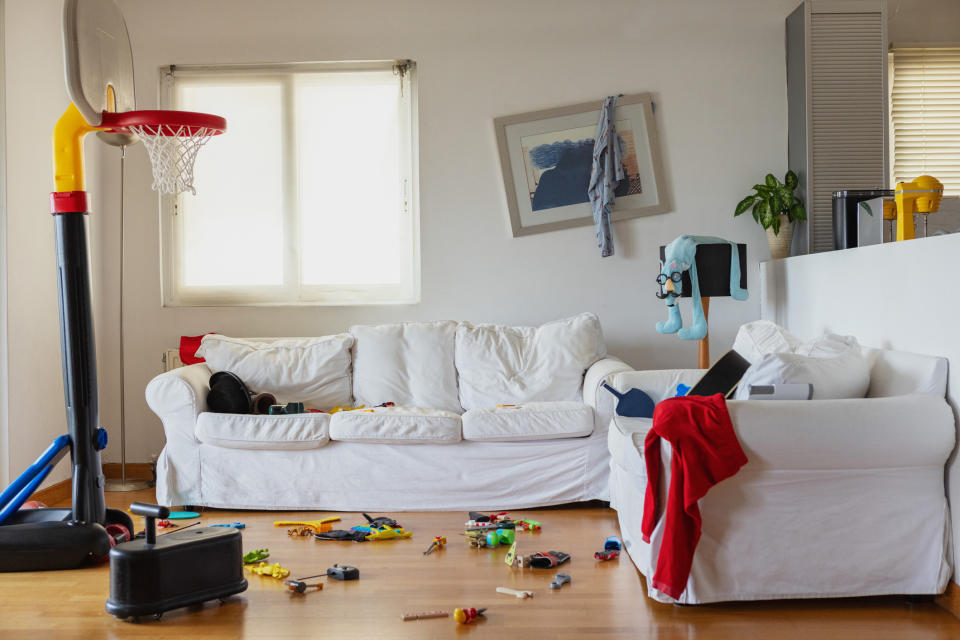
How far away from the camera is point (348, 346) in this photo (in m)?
4.87

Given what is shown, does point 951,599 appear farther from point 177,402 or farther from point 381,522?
point 177,402

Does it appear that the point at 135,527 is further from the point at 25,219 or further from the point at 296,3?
the point at 296,3

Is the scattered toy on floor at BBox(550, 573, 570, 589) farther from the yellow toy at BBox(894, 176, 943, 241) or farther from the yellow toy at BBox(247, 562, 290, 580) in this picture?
the yellow toy at BBox(894, 176, 943, 241)

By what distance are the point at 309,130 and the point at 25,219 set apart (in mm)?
1647

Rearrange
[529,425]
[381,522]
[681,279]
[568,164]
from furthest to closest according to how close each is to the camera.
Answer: [568,164], [681,279], [529,425], [381,522]

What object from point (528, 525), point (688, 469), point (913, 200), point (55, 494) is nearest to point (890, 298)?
point (913, 200)

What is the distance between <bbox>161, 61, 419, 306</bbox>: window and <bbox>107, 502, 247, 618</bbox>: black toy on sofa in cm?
252

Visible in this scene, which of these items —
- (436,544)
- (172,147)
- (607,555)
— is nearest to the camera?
(607,555)

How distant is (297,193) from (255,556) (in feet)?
8.23

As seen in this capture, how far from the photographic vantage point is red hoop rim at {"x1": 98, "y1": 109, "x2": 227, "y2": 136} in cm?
340

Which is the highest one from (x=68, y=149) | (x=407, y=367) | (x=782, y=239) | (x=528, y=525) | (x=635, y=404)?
(x=68, y=149)

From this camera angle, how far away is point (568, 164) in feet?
17.3

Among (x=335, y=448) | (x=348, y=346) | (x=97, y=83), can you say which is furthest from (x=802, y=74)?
(x=97, y=83)

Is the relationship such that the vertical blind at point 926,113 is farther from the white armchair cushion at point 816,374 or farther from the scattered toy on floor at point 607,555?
the scattered toy on floor at point 607,555
